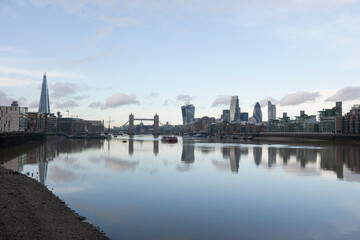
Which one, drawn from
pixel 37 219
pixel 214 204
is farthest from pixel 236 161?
pixel 37 219

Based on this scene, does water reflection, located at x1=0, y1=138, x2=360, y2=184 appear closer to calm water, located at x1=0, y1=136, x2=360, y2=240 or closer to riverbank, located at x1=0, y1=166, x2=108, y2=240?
calm water, located at x1=0, y1=136, x2=360, y2=240

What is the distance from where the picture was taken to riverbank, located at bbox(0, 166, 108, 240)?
50.7ft

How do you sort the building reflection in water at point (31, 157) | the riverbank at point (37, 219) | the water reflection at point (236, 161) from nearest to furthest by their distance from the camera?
the riverbank at point (37, 219) → the building reflection in water at point (31, 157) → the water reflection at point (236, 161)

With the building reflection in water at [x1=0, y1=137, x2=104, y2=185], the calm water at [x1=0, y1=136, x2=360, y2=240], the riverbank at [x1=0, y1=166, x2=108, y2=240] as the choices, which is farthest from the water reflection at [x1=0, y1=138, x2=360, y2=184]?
the riverbank at [x1=0, y1=166, x2=108, y2=240]

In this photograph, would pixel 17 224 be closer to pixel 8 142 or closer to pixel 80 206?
pixel 80 206

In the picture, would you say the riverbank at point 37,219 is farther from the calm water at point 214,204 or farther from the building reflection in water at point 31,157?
the building reflection in water at point 31,157

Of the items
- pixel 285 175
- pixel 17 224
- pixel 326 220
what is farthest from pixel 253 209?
pixel 285 175

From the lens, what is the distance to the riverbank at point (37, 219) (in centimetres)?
1545

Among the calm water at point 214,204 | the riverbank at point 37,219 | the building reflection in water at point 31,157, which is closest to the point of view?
the riverbank at point 37,219

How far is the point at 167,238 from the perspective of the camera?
1752 centimetres

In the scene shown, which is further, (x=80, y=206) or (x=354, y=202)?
(x=354, y=202)

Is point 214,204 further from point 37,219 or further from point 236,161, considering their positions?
point 236,161

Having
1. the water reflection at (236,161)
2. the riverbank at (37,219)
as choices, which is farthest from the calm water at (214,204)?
the water reflection at (236,161)

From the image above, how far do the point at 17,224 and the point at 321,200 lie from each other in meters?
23.8
